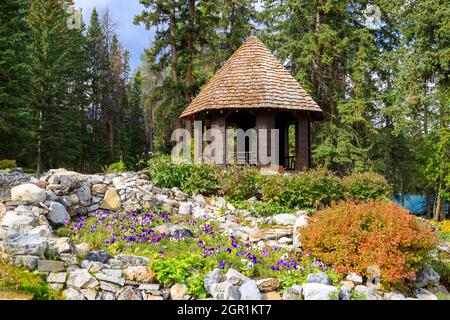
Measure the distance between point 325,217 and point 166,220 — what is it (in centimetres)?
354

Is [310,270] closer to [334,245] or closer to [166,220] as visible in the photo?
[334,245]

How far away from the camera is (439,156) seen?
24.3 meters

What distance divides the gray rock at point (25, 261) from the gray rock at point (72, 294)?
68cm

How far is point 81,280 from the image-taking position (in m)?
5.23

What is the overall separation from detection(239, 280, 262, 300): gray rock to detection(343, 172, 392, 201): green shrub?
7.42m

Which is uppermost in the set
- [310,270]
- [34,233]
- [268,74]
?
[268,74]

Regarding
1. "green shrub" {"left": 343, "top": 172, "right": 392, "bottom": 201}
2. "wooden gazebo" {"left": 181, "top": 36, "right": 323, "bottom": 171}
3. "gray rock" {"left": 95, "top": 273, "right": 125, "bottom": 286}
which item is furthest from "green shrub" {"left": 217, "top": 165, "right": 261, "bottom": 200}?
"gray rock" {"left": 95, "top": 273, "right": 125, "bottom": 286}

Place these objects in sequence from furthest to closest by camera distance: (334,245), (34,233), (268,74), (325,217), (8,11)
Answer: (8,11) → (268,74) → (325,217) → (334,245) → (34,233)

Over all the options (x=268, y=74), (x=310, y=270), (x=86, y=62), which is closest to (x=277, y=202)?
(x=310, y=270)

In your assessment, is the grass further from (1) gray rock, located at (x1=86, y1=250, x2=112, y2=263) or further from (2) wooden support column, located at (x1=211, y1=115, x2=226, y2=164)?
(2) wooden support column, located at (x1=211, y1=115, x2=226, y2=164)

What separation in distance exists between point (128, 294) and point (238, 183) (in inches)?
239

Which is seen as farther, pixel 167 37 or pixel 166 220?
pixel 167 37

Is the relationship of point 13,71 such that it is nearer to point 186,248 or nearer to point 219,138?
point 219,138

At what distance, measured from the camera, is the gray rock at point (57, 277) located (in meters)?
5.18
